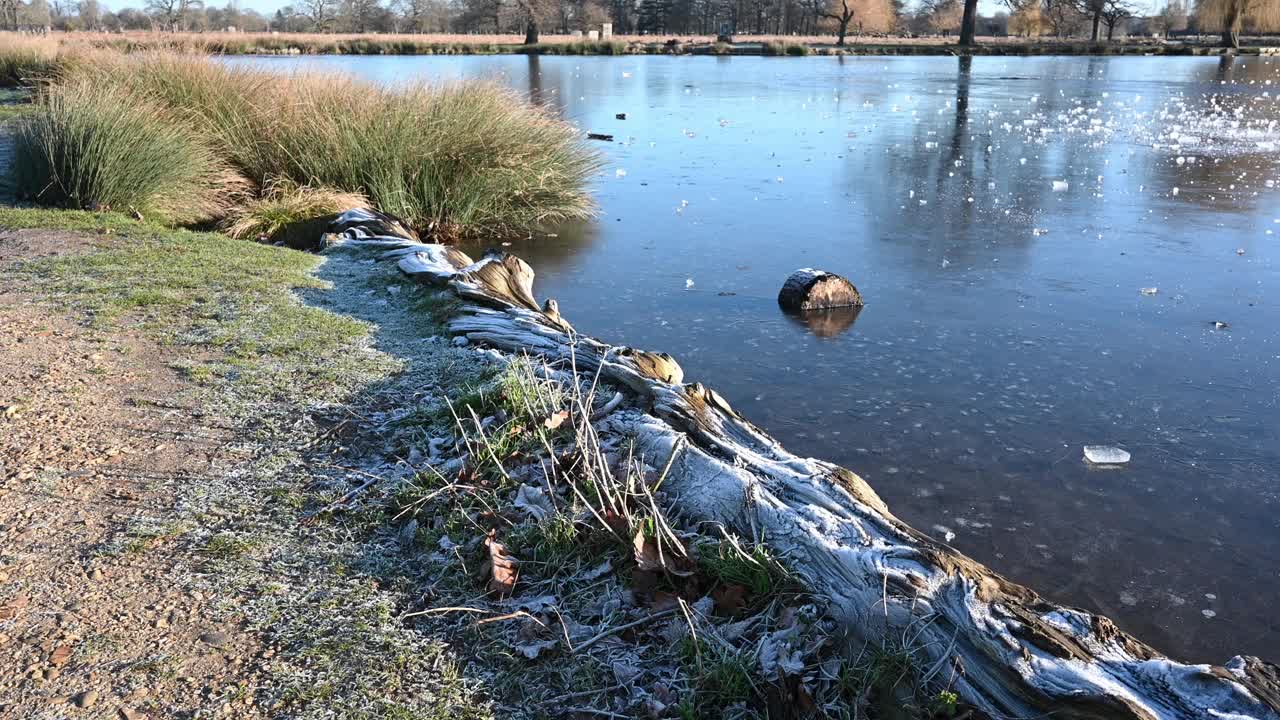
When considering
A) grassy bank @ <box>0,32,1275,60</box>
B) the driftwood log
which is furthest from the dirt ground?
grassy bank @ <box>0,32,1275,60</box>

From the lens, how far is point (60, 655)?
8.41 ft

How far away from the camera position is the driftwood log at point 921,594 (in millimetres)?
2355

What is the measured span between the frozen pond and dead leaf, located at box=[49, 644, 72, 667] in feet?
9.96

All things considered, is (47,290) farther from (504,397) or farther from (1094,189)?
(1094,189)

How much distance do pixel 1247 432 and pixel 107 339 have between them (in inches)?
224

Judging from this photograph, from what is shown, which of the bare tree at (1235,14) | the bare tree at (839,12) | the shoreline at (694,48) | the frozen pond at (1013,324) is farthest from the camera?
the bare tree at (839,12)

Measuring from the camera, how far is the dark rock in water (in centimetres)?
693

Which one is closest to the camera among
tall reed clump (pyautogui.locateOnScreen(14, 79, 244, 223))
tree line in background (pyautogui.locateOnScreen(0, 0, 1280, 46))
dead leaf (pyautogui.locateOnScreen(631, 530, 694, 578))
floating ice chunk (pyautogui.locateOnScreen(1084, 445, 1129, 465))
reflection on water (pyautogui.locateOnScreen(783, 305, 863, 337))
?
dead leaf (pyautogui.locateOnScreen(631, 530, 694, 578))

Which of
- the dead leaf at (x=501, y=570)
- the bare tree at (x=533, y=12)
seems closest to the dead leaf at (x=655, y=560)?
the dead leaf at (x=501, y=570)

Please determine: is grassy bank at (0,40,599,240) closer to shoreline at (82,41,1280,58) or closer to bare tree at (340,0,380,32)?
shoreline at (82,41,1280,58)

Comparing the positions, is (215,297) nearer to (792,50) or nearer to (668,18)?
(792,50)

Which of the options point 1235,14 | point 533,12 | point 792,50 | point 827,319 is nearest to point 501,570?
point 827,319

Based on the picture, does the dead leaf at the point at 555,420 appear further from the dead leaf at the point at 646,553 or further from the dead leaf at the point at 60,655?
the dead leaf at the point at 60,655

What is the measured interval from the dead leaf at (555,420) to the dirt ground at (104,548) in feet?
4.16
